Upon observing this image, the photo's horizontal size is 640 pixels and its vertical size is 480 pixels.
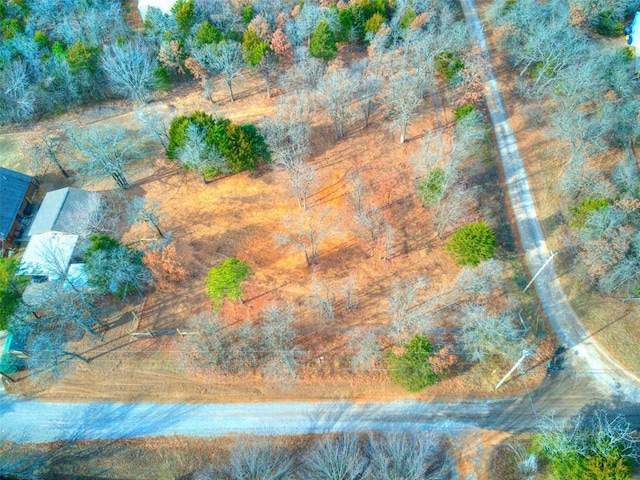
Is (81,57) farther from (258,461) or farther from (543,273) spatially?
(543,273)

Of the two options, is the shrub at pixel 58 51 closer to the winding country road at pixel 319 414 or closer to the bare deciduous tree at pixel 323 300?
the winding country road at pixel 319 414

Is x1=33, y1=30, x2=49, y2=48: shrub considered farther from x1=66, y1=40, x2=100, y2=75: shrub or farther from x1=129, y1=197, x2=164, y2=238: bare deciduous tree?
x1=129, y1=197, x2=164, y2=238: bare deciduous tree

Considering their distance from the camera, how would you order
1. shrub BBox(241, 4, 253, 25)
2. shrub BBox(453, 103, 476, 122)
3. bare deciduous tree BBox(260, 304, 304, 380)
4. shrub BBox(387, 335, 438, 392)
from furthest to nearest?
1. shrub BBox(241, 4, 253, 25)
2. shrub BBox(453, 103, 476, 122)
3. bare deciduous tree BBox(260, 304, 304, 380)
4. shrub BBox(387, 335, 438, 392)

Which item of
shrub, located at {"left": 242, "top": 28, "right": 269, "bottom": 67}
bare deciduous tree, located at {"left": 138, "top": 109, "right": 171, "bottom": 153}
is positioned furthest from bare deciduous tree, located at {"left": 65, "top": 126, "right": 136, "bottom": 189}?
shrub, located at {"left": 242, "top": 28, "right": 269, "bottom": 67}

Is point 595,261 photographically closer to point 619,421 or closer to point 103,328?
point 619,421

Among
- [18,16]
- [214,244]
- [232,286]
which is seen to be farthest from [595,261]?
[18,16]

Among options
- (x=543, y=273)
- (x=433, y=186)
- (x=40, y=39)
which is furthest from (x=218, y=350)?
(x=40, y=39)
